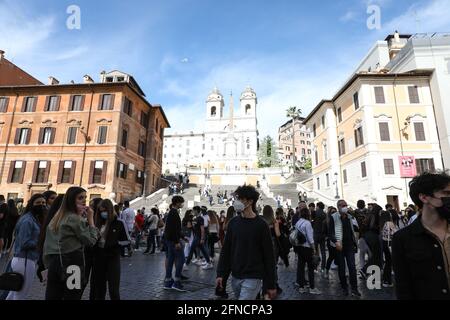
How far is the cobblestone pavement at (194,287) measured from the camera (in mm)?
5918

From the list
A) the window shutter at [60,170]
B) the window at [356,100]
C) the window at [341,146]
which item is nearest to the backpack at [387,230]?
the window at [356,100]

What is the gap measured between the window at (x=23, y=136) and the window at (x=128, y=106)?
33.2 ft

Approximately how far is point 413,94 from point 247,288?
3172 cm

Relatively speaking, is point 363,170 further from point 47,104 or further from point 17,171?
point 17,171

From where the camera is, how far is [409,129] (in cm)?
2683

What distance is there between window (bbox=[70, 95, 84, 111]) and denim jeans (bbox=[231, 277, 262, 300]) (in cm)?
3113

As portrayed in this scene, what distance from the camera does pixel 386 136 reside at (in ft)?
87.2

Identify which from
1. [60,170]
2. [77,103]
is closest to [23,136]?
[60,170]

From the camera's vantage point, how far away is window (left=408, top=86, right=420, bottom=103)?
90.4 ft

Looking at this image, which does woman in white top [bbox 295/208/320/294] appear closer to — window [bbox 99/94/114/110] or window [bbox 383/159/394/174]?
window [bbox 383/159/394/174]

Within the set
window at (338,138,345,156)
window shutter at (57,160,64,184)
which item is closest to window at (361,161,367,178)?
window at (338,138,345,156)

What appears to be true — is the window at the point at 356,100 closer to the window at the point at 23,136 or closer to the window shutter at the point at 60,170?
the window shutter at the point at 60,170
